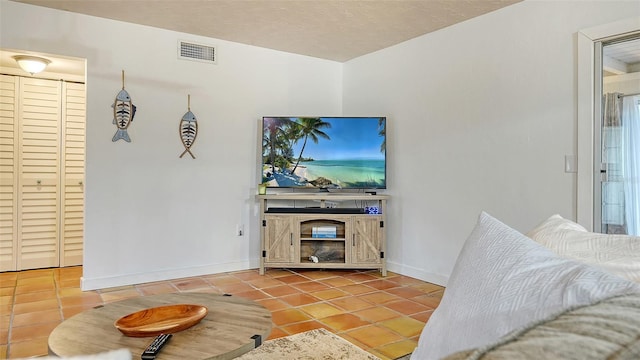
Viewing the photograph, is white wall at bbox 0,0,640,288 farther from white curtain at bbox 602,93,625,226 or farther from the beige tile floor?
the beige tile floor

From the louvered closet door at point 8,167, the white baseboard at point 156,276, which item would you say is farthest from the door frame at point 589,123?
the louvered closet door at point 8,167

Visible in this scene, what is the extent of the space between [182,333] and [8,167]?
3.76 m

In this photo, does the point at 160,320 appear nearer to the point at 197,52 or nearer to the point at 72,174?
the point at 197,52

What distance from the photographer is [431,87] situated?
3.91m

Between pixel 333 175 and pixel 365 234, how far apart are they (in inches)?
28.3

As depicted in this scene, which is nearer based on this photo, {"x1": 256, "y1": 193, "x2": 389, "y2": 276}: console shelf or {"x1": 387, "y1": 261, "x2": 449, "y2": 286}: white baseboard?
{"x1": 387, "y1": 261, "x2": 449, "y2": 286}: white baseboard

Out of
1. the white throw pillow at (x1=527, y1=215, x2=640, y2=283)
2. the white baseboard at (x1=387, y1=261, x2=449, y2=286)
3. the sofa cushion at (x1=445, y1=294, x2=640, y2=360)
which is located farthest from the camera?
the white baseboard at (x1=387, y1=261, x2=449, y2=286)

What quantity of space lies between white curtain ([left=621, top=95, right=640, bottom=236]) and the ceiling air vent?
3.55 metres

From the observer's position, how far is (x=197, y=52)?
4117mm

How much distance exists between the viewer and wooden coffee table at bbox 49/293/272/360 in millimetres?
1365

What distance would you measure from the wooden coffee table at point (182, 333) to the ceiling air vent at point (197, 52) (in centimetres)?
284

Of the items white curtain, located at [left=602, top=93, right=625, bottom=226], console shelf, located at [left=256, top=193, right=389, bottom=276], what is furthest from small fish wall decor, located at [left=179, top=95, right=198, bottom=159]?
white curtain, located at [left=602, top=93, right=625, bottom=226]

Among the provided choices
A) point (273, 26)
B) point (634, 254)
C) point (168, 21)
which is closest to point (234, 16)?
point (273, 26)

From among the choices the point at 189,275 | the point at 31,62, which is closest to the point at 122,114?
the point at 31,62
